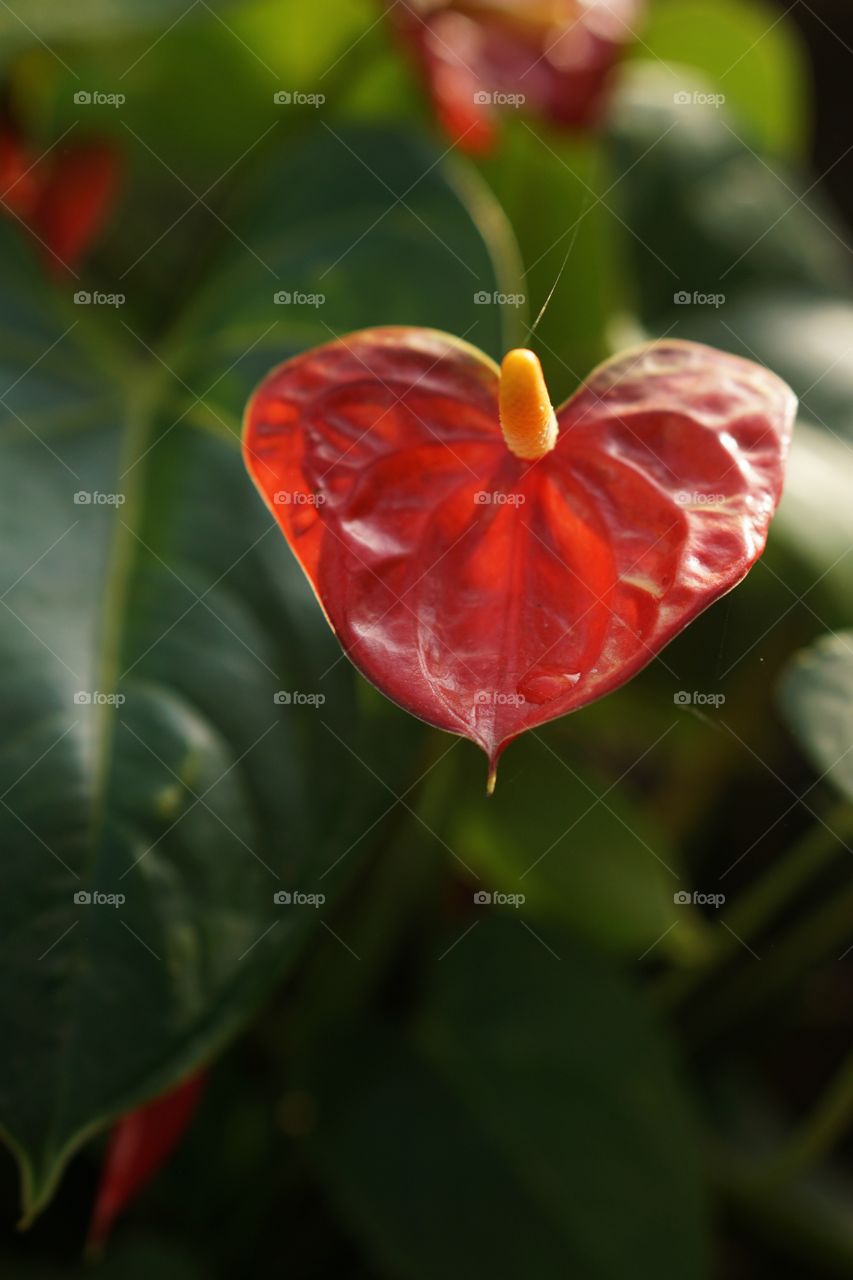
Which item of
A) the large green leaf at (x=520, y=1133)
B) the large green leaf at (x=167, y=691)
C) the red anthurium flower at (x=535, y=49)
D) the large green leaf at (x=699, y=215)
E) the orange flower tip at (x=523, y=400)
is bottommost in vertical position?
the large green leaf at (x=520, y=1133)

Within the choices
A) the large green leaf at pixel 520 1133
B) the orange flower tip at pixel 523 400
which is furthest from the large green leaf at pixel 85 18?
the large green leaf at pixel 520 1133

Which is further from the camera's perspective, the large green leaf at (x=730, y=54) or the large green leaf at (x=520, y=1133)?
the large green leaf at (x=730, y=54)

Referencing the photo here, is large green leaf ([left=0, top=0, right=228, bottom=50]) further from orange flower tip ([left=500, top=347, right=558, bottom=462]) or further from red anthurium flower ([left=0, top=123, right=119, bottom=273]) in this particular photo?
orange flower tip ([left=500, top=347, right=558, bottom=462])

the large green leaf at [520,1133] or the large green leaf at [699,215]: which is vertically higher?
the large green leaf at [699,215]

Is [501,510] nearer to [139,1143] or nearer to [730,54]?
[139,1143]

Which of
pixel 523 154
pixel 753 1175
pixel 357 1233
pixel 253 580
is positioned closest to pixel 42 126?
pixel 523 154

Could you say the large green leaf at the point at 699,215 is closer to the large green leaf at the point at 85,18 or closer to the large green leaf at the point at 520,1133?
the large green leaf at the point at 85,18

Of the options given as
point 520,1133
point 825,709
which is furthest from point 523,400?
point 520,1133

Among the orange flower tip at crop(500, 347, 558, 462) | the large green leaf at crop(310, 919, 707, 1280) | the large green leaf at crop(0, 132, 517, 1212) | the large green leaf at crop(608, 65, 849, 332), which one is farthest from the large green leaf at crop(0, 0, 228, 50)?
the large green leaf at crop(310, 919, 707, 1280)
